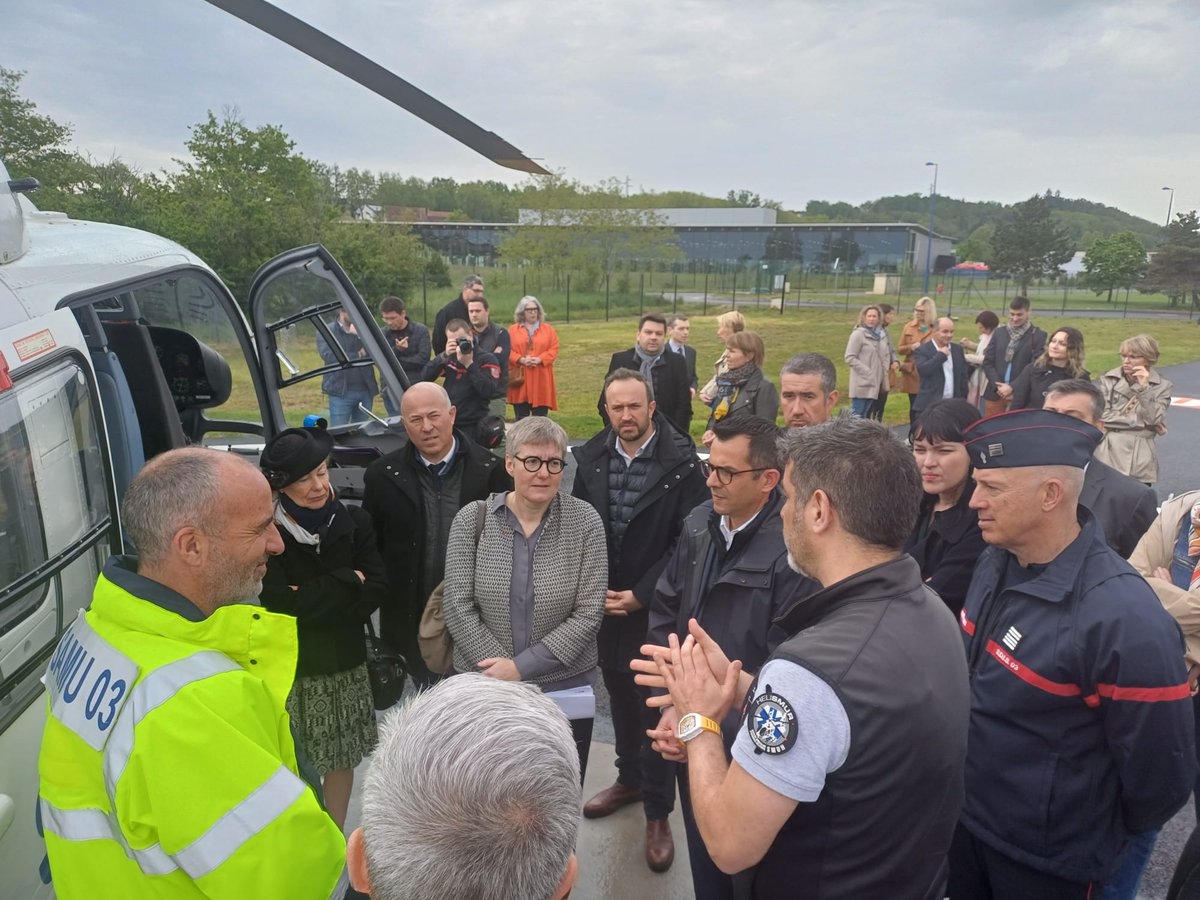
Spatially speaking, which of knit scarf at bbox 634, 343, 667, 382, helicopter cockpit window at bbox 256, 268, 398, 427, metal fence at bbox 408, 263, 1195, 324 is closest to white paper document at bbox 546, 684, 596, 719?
helicopter cockpit window at bbox 256, 268, 398, 427

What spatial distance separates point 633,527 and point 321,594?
4.23 feet

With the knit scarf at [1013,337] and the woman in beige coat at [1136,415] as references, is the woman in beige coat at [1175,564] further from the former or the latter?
the knit scarf at [1013,337]

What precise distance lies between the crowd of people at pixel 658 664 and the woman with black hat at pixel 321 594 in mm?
11

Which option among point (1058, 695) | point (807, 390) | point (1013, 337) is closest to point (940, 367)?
point (1013, 337)

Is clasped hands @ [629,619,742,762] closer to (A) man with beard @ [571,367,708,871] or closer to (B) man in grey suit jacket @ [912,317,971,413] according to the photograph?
(A) man with beard @ [571,367,708,871]

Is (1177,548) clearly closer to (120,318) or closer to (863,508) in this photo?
(863,508)

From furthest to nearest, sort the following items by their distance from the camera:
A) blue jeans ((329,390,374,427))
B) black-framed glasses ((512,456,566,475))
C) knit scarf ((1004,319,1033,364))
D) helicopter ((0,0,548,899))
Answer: knit scarf ((1004,319,1033,364)) < blue jeans ((329,390,374,427)) < black-framed glasses ((512,456,566,475)) < helicopter ((0,0,548,899))

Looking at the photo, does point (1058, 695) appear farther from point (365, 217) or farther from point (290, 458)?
point (365, 217)

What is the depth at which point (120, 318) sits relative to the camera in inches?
151

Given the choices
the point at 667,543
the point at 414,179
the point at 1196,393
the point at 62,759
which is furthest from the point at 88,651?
the point at 414,179

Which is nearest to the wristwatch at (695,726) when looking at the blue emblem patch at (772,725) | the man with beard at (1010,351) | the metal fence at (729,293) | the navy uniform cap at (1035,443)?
the blue emblem patch at (772,725)

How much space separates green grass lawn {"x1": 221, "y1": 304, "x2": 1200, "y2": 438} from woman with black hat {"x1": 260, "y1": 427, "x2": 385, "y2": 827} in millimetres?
2311

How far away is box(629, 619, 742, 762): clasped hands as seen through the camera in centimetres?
165

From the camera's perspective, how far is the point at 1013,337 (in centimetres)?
1004
